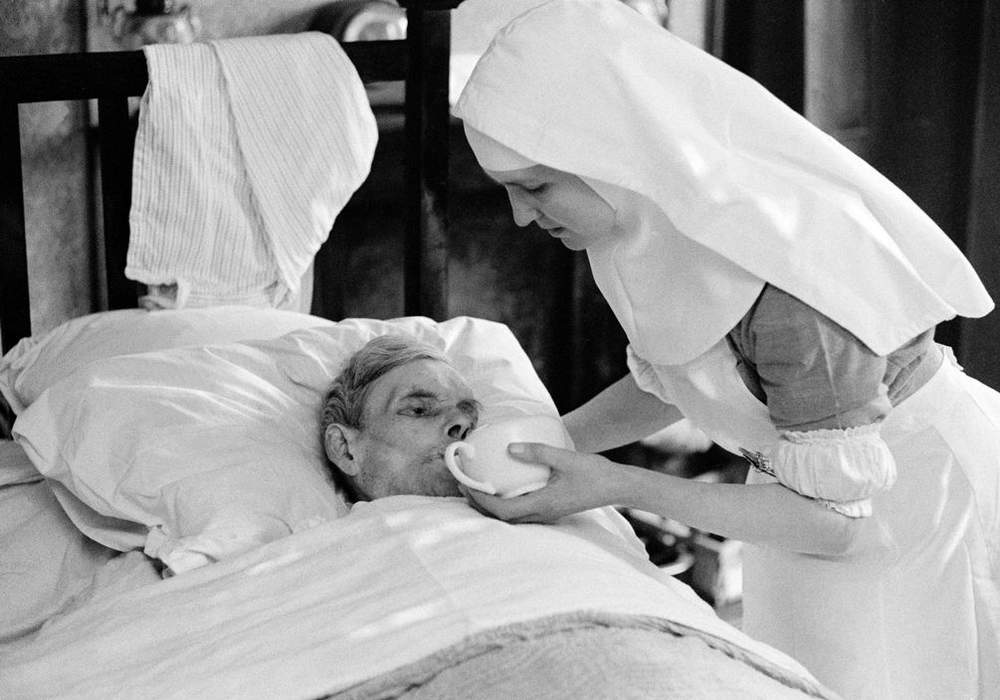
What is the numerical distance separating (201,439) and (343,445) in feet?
0.64

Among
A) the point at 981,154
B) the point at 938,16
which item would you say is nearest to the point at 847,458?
the point at 981,154

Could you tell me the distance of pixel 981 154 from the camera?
2.56 metres

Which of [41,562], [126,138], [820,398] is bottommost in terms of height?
[41,562]

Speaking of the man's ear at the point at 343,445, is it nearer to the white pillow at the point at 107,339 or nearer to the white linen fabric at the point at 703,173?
the white pillow at the point at 107,339

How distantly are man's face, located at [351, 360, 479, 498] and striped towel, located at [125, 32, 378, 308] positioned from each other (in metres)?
0.52

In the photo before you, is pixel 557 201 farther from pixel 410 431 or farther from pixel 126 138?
pixel 126 138

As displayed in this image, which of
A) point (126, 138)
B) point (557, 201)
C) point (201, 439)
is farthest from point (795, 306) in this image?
point (126, 138)

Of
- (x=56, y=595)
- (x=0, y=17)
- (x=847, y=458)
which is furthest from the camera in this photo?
(x=0, y=17)

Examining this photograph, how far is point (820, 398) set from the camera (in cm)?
133

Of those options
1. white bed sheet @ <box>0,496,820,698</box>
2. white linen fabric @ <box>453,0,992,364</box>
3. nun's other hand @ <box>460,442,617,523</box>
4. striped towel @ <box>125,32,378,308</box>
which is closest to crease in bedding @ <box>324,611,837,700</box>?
white bed sheet @ <box>0,496,820,698</box>

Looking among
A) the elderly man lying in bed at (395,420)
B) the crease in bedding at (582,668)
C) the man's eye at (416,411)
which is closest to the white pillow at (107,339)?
the elderly man lying in bed at (395,420)

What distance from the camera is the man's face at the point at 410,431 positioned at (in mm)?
1718

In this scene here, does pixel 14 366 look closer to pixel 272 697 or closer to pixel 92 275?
pixel 92 275

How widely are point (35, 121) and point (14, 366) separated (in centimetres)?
50
